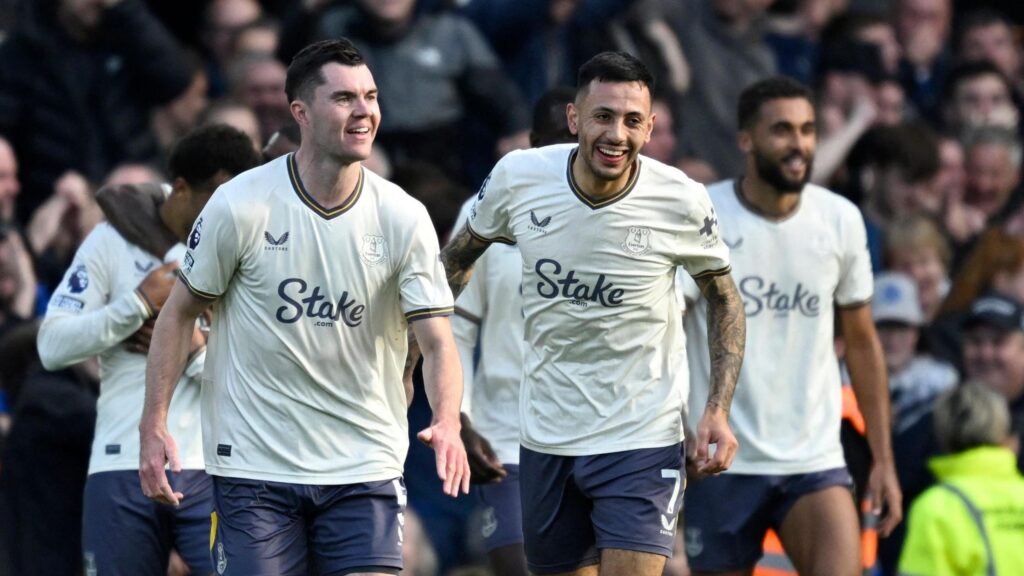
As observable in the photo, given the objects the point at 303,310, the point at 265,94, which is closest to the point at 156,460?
the point at 303,310

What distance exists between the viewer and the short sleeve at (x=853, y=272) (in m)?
9.50

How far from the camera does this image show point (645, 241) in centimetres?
800

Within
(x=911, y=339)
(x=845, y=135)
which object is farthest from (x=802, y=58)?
(x=911, y=339)

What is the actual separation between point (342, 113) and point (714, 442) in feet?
6.18

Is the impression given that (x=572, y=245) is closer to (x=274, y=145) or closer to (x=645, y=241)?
(x=645, y=241)

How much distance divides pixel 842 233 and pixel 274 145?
267 cm

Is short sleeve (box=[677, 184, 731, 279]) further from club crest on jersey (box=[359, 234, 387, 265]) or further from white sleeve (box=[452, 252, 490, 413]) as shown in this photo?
white sleeve (box=[452, 252, 490, 413])

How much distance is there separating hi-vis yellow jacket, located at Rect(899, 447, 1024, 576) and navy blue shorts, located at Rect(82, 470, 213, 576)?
3.20 m

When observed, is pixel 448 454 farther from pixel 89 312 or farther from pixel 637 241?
pixel 89 312

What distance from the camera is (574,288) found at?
26.4 ft

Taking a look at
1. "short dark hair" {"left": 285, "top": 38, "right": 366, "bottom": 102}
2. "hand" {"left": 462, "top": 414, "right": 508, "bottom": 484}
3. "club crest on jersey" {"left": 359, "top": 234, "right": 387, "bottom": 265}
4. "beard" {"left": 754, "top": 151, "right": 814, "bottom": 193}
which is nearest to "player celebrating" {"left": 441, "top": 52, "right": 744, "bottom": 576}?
"hand" {"left": 462, "top": 414, "right": 508, "bottom": 484}

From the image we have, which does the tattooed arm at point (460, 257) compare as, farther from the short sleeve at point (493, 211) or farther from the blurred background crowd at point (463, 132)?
the blurred background crowd at point (463, 132)

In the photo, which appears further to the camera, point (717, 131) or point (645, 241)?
point (717, 131)

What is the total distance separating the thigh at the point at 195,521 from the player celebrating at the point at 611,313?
1405mm
